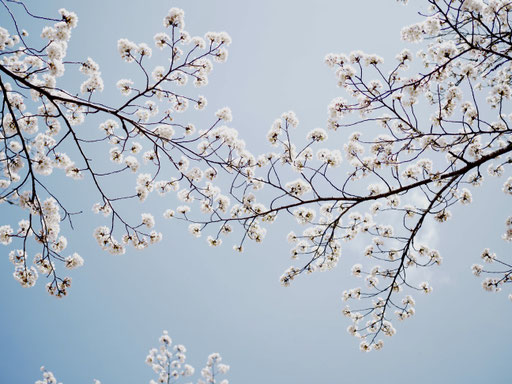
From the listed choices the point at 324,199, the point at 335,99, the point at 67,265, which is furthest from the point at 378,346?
the point at 67,265

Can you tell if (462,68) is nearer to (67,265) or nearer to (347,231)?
(347,231)

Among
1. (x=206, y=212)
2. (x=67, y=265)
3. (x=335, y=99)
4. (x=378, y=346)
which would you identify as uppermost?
(x=335, y=99)

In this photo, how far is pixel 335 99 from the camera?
495 cm

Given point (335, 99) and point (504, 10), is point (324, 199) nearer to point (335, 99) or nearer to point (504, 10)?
point (335, 99)

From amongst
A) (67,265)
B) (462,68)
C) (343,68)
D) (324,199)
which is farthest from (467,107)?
(67,265)

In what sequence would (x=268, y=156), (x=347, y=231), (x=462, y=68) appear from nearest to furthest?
(x=462, y=68) < (x=268, y=156) < (x=347, y=231)

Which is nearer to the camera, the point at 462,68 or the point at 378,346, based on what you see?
the point at 462,68

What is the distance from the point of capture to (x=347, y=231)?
20.1 feet

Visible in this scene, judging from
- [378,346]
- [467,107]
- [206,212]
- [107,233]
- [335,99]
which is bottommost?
[378,346]

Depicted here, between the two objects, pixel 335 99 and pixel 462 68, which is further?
pixel 335 99

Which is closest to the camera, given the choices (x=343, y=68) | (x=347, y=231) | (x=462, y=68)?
(x=462, y=68)

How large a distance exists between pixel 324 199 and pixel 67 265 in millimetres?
4134

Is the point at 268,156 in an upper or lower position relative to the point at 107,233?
upper

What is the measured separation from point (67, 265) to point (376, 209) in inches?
232
